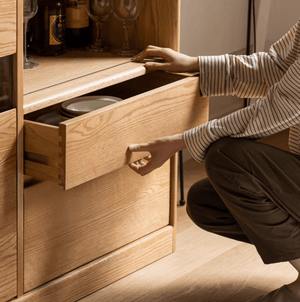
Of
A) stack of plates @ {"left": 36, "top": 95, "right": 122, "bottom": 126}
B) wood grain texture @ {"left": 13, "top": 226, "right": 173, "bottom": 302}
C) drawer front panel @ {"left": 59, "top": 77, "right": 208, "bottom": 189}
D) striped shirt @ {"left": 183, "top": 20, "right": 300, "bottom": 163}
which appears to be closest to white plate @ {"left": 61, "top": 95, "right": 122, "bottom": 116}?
stack of plates @ {"left": 36, "top": 95, "right": 122, "bottom": 126}

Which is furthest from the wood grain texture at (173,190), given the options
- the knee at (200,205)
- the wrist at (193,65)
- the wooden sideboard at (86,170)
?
the wrist at (193,65)

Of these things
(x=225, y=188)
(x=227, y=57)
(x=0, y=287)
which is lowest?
(x=0, y=287)

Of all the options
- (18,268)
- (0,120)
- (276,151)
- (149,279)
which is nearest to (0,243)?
(18,268)

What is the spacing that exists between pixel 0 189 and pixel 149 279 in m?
0.56

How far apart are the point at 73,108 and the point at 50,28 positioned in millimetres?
246

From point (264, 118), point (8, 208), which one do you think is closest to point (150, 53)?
point (264, 118)

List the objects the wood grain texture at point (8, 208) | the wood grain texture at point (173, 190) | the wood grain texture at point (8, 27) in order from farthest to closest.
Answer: the wood grain texture at point (173, 190) < the wood grain texture at point (8, 208) < the wood grain texture at point (8, 27)

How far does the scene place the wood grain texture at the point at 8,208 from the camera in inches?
48.9

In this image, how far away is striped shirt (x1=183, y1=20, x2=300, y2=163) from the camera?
1.28m

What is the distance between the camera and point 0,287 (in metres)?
1.36

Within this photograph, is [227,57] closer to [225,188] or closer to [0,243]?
[225,188]

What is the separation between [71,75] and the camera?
141 centimetres

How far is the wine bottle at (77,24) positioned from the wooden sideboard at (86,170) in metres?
0.07

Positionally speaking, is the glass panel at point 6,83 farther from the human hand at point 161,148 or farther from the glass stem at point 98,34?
the glass stem at point 98,34
